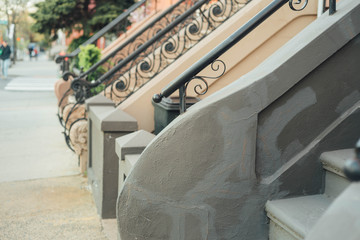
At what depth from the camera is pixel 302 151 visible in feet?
9.97

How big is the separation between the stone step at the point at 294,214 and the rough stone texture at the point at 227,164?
0.06 meters

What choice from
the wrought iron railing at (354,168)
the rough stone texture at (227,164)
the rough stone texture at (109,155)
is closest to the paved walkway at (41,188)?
the rough stone texture at (109,155)

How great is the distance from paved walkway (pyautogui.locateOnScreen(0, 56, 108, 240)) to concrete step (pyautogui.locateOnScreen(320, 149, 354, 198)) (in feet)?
7.28

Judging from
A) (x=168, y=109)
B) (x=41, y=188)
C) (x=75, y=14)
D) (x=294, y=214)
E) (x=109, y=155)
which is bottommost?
(x=41, y=188)

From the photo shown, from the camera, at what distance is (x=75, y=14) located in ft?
50.0

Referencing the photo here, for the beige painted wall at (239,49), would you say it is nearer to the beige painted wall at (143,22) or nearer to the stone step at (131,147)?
the stone step at (131,147)

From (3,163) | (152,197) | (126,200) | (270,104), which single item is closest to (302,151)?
(270,104)

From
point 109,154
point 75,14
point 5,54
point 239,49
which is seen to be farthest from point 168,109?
point 5,54

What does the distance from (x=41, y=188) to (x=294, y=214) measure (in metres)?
3.83

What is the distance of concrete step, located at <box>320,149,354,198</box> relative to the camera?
2.85m

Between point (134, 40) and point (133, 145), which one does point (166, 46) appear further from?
point (133, 145)

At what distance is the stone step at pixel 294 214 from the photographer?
262 centimetres

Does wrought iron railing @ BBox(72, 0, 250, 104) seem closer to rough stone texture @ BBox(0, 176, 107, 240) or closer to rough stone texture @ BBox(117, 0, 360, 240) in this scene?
rough stone texture @ BBox(0, 176, 107, 240)

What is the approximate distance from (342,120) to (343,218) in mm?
1362
